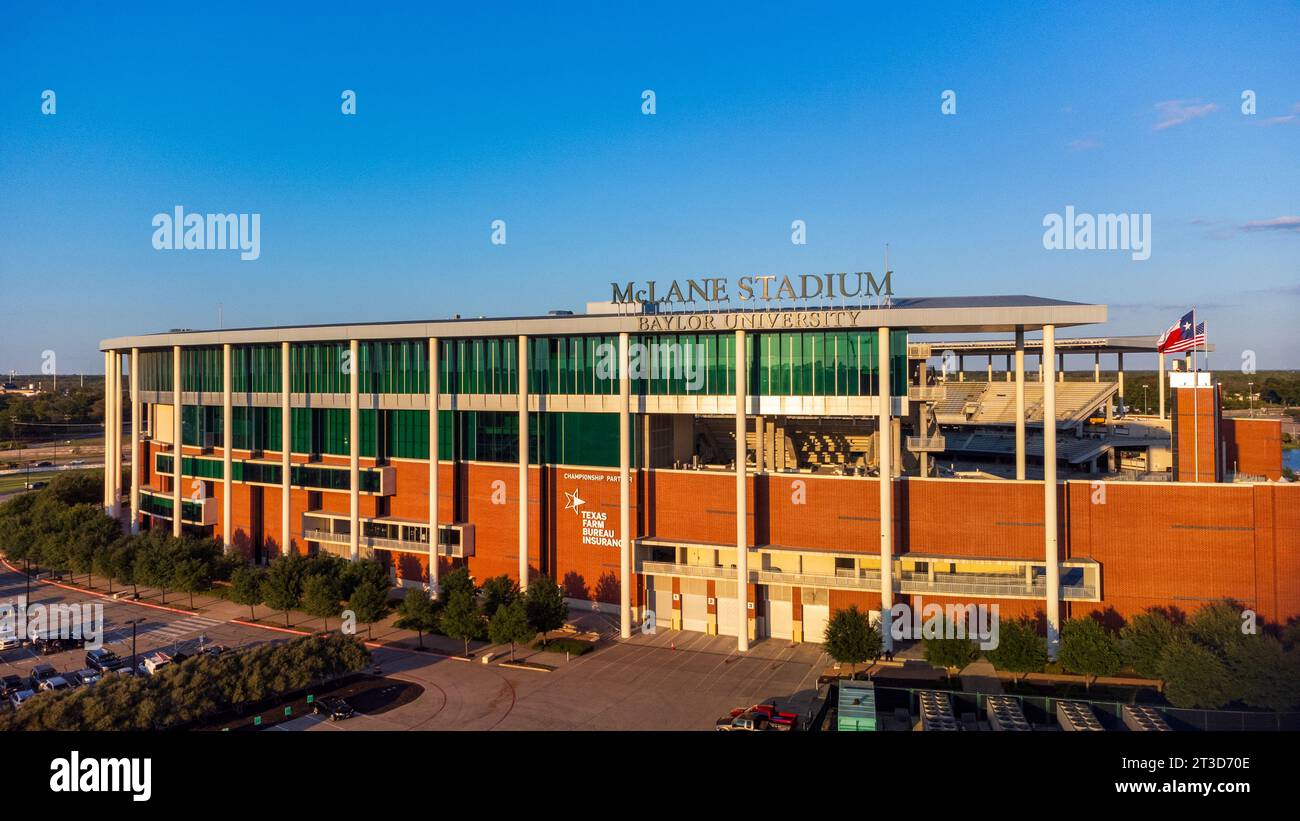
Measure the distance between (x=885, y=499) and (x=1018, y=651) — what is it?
376 inches

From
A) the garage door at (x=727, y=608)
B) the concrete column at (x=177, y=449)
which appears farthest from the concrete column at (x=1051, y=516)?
the concrete column at (x=177, y=449)

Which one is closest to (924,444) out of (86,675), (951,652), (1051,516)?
(1051,516)

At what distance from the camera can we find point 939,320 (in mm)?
40719

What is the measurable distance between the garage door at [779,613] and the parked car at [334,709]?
928 inches

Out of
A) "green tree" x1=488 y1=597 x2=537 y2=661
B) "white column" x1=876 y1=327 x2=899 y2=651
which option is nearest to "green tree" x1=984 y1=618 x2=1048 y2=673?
"white column" x1=876 y1=327 x2=899 y2=651

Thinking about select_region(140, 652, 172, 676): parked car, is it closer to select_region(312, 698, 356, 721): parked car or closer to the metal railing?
select_region(312, 698, 356, 721): parked car

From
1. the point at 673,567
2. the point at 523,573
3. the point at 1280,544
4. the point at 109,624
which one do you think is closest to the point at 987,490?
the point at 1280,544

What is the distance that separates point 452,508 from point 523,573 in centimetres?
842

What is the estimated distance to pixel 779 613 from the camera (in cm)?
4641

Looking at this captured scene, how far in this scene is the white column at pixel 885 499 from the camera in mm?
41406

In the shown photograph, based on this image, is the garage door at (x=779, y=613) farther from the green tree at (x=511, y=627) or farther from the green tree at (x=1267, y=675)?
the green tree at (x=1267, y=675)

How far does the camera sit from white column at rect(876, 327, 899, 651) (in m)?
41.4

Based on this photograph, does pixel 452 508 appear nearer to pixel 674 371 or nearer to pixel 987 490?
pixel 674 371

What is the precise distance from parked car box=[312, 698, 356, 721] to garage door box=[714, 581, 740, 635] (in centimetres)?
2161
